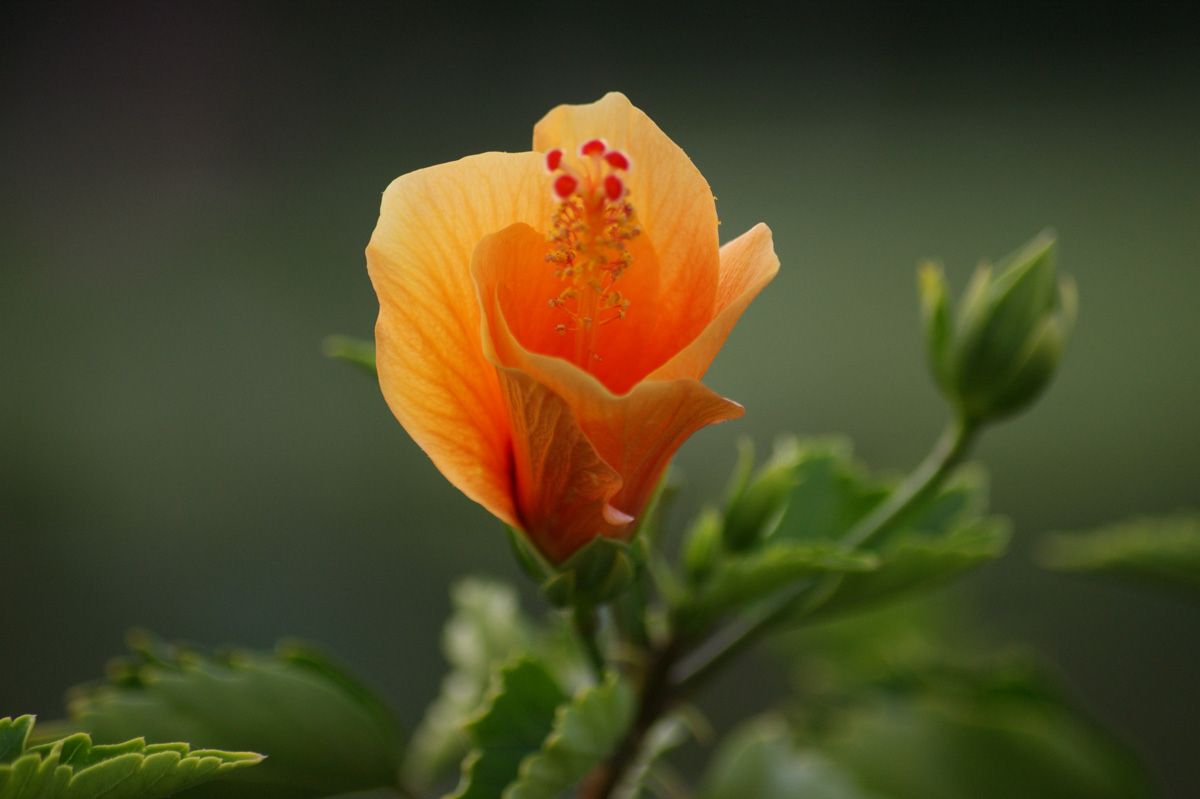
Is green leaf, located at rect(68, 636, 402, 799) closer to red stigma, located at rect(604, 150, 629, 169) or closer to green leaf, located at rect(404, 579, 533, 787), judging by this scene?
green leaf, located at rect(404, 579, 533, 787)

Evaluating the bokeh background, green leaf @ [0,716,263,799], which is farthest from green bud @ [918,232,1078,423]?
the bokeh background

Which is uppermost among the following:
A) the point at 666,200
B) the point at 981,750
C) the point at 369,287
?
the point at 369,287

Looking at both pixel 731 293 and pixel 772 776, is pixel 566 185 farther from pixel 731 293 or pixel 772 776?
pixel 772 776

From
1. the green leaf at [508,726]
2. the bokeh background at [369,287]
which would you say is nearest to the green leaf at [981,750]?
the green leaf at [508,726]

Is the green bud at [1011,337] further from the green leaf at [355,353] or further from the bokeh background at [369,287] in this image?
the bokeh background at [369,287]

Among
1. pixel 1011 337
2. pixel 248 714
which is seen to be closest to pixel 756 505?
pixel 1011 337
